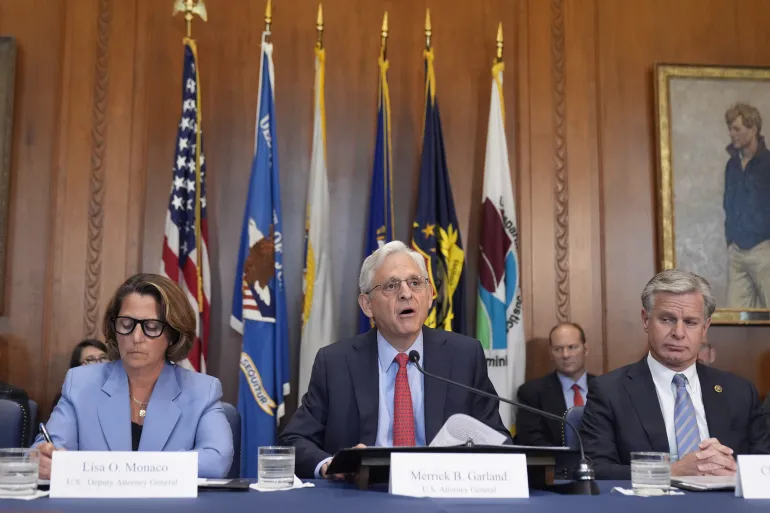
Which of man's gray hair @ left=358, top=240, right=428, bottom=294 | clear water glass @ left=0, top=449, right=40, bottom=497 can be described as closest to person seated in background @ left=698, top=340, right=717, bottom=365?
man's gray hair @ left=358, top=240, right=428, bottom=294

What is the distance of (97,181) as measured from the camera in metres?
5.89

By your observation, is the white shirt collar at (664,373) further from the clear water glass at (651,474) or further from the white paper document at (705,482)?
the clear water glass at (651,474)

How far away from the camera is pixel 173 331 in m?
3.22

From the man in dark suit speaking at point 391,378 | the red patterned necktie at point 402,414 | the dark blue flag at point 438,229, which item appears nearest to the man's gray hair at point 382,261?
the man in dark suit speaking at point 391,378

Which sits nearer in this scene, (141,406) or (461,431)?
(461,431)

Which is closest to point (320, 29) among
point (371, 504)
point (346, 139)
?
point (346, 139)

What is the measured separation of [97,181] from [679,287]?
3.93 meters

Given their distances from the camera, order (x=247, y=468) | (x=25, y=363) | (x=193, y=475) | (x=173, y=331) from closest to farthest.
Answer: (x=193, y=475) → (x=173, y=331) → (x=247, y=468) → (x=25, y=363)

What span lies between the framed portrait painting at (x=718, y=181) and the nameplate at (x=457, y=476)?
4160 millimetres

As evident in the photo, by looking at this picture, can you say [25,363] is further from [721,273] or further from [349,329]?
[721,273]

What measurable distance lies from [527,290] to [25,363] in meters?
3.30

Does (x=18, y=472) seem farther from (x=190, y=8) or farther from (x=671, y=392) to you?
(x=190, y=8)

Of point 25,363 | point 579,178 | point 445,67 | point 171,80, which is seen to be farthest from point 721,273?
point 25,363

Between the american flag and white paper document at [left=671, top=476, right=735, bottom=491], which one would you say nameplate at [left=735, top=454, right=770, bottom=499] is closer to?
white paper document at [left=671, top=476, right=735, bottom=491]
